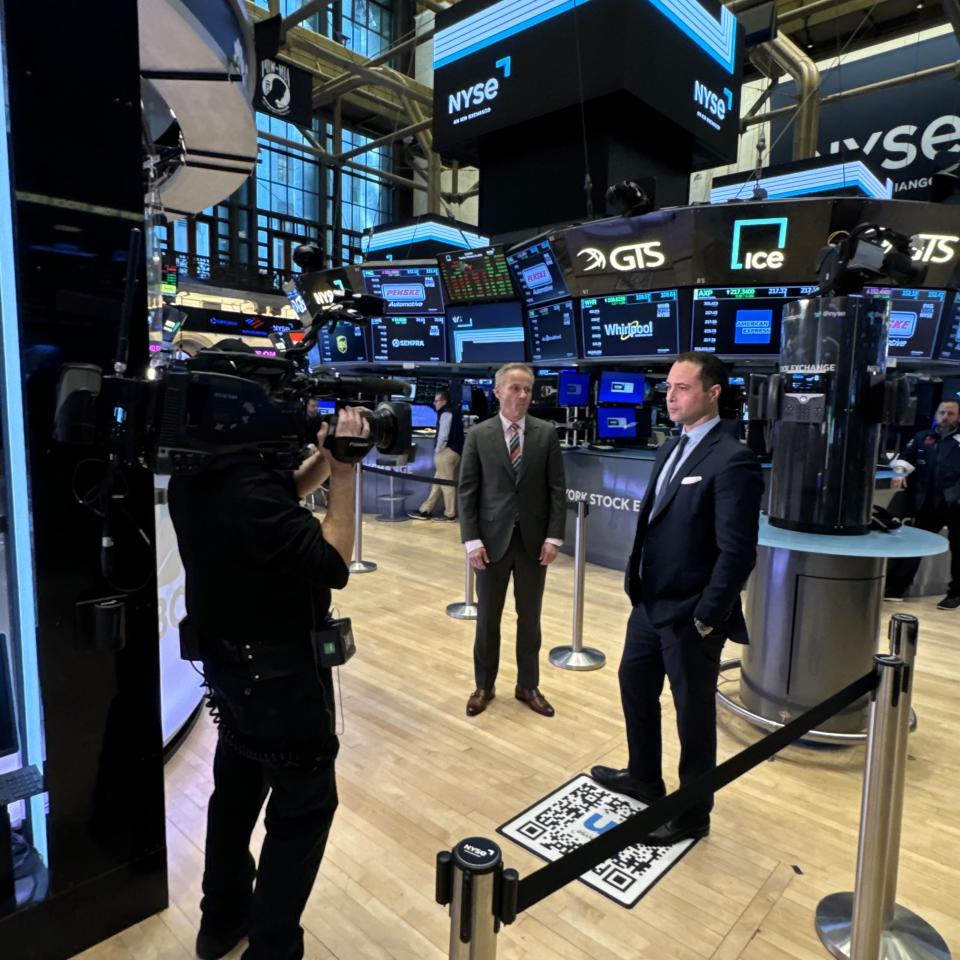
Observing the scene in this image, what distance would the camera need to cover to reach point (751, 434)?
213 inches

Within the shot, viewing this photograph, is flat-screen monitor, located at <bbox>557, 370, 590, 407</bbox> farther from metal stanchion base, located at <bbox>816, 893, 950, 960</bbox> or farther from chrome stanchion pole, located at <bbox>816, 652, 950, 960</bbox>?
metal stanchion base, located at <bbox>816, 893, 950, 960</bbox>

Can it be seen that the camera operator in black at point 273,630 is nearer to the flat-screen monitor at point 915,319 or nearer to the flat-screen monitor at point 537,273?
the flat-screen monitor at point 537,273

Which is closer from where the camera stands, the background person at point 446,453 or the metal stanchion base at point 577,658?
the metal stanchion base at point 577,658

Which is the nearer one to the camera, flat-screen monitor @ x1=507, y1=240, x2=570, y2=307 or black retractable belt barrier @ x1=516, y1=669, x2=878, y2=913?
black retractable belt barrier @ x1=516, y1=669, x2=878, y2=913

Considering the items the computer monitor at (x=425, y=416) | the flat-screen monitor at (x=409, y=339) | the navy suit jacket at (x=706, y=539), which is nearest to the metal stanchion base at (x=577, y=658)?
the navy suit jacket at (x=706, y=539)

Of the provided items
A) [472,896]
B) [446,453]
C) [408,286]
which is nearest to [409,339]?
[408,286]

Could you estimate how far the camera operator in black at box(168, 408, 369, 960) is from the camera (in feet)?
4.93

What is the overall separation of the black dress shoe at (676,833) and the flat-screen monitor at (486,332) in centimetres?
553

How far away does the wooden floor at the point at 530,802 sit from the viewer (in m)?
1.97

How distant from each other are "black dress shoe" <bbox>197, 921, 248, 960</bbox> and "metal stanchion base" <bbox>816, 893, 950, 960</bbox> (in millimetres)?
1743

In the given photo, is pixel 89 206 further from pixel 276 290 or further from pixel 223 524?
pixel 276 290

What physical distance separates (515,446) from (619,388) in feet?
13.1

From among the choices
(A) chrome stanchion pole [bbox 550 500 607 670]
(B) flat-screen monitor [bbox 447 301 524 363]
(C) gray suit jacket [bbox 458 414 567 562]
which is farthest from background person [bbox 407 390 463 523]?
(C) gray suit jacket [bbox 458 414 567 562]

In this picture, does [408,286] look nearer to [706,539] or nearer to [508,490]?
[508,490]
